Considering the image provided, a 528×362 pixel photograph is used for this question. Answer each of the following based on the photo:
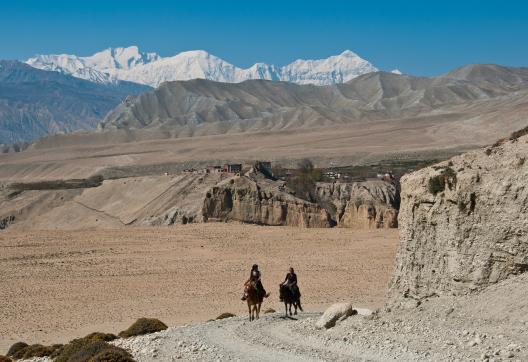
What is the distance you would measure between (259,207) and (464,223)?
4231 centimetres

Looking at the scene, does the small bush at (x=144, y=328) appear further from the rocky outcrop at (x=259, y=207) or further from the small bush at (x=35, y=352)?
the rocky outcrop at (x=259, y=207)

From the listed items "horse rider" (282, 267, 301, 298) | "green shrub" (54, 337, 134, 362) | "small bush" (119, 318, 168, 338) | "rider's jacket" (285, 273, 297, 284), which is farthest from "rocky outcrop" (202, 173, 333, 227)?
"green shrub" (54, 337, 134, 362)

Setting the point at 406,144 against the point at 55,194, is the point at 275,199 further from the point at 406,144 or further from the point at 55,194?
the point at 406,144

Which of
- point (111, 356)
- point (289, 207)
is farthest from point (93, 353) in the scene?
point (289, 207)

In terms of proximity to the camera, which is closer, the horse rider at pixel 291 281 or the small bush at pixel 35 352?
the small bush at pixel 35 352

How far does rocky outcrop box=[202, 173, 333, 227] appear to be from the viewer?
55263 millimetres

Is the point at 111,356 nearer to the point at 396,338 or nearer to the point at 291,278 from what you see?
the point at 396,338

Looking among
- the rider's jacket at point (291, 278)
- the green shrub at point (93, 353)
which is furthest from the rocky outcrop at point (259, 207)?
the green shrub at point (93, 353)

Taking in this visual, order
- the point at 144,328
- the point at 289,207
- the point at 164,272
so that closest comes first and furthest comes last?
the point at 144,328 < the point at 164,272 < the point at 289,207

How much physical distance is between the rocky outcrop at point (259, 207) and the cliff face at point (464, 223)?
127 feet

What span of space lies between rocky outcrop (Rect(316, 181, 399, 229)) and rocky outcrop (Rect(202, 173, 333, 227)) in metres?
1.77

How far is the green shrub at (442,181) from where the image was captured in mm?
14979

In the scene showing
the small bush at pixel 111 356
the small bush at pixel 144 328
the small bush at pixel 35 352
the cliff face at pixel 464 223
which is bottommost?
the small bush at pixel 35 352

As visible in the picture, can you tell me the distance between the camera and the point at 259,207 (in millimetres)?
56438
